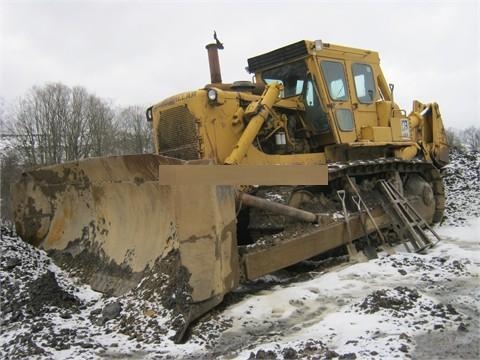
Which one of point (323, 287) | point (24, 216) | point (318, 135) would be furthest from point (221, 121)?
point (24, 216)

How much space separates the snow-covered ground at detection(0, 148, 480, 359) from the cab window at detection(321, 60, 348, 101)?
2547 mm

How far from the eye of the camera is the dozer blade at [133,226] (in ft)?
12.7

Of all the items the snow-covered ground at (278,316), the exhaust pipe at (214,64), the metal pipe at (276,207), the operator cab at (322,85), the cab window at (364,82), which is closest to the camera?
the snow-covered ground at (278,316)

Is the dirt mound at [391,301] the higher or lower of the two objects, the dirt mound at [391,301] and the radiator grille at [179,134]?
the lower

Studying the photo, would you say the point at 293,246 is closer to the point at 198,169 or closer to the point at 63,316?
the point at 198,169

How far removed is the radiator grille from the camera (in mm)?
5742

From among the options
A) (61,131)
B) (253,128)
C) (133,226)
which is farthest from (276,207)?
(61,131)

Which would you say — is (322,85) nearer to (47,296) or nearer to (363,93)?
(363,93)

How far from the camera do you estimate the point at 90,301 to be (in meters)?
4.38

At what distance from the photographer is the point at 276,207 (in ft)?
16.1

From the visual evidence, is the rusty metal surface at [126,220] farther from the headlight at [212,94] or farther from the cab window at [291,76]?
the cab window at [291,76]

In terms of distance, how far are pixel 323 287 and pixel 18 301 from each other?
108 inches

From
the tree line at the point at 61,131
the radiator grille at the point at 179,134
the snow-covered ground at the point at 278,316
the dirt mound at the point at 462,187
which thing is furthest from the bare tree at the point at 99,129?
the snow-covered ground at the point at 278,316

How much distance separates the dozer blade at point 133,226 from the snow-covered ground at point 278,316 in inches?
8.6
